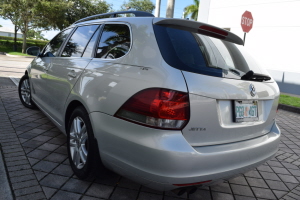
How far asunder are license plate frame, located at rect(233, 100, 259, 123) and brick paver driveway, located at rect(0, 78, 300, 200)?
3.02 feet

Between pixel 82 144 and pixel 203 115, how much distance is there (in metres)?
1.30

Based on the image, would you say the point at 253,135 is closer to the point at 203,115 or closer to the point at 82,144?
the point at 203,115

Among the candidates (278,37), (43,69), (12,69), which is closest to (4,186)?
(43,69)

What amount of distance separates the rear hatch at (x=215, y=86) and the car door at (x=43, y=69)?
204 cm

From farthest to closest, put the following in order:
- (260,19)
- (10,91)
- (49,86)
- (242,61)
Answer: (260,19) < (10,91) < (49,86) < (242,61)

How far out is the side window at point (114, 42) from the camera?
2.42 m

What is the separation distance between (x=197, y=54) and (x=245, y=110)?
0.62 m

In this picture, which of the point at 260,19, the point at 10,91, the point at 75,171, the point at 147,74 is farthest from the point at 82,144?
the point at 260,19

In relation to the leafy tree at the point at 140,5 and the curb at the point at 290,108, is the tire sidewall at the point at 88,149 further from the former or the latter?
the leafy tree at the point at 140,5

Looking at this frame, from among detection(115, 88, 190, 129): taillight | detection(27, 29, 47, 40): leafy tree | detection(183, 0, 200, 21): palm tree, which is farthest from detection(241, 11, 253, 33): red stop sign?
detection(183, 0, 200, 21): palm tree

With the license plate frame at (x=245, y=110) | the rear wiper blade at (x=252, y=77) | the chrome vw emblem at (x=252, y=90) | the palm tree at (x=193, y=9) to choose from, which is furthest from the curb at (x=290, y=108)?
the palm tree at (x=193, y=9)

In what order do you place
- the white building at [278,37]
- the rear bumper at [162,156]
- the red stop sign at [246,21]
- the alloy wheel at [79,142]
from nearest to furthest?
the rear bumper at [162,156]
the alloy wheel at [79,142]
the red stop sign at [246,21]
the white building at [278,37]

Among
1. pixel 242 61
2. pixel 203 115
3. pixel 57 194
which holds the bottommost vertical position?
pixel 57 194

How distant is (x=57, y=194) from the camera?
245 centimetres
